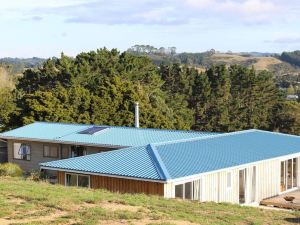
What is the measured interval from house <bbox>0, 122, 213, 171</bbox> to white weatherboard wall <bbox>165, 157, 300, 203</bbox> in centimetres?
432

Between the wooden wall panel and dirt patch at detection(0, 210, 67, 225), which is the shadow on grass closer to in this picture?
dirt patch at detection(0, 210, 67, 225)

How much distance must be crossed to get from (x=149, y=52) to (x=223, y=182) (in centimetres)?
17456

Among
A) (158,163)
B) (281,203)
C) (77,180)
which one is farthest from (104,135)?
(281,203)

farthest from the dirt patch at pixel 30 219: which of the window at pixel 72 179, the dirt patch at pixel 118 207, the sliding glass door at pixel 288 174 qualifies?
the sliding glass door at pixel 288 174

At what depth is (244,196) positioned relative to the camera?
2234 cm

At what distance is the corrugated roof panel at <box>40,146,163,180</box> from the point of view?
19.0 metres

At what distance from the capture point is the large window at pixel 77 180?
20.5 meters

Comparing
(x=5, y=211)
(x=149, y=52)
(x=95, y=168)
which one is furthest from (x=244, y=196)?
(x=149, y=52)

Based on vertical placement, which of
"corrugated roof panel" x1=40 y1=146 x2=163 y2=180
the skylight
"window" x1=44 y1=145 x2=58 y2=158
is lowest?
"window" x1=44 y1=145 x2=58 y2=158

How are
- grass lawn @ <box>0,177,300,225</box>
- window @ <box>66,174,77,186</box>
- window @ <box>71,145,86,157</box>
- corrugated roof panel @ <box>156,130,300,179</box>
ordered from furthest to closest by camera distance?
window @ <box>71,145,86,157</box> < window @ <box>66,174,77,186</box> < corrugated roof panel @ <box>156,130,300,179</box> < grass lawn @ <box>0,177,300,225</box>

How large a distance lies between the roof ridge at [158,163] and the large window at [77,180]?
8.31ft

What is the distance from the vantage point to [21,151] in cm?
3044

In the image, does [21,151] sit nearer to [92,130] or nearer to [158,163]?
[92,130]

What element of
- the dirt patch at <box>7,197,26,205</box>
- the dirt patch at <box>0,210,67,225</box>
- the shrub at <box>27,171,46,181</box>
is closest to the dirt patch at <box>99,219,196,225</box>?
the dirt patch at <box>0,210,67,225</box>
